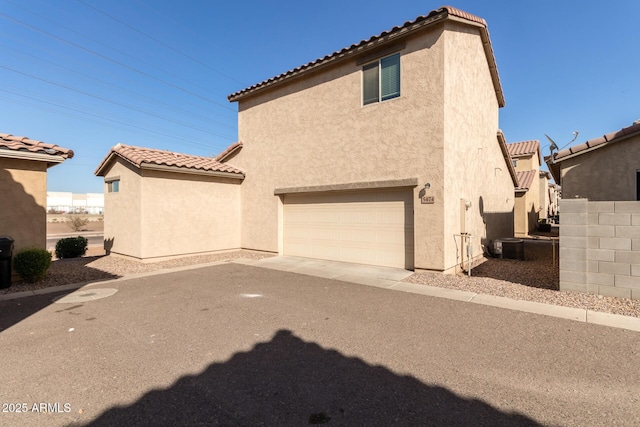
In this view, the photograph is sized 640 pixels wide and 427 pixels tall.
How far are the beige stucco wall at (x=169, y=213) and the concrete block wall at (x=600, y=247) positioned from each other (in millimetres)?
12205

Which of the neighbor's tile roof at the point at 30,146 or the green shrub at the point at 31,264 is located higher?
the neighbor's tile roof at the point at 30,146

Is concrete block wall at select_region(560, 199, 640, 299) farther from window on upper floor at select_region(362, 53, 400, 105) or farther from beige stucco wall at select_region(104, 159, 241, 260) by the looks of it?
beige stucco wall at select_region(104, 159, 241, 260)

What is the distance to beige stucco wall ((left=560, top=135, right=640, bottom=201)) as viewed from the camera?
9836mm

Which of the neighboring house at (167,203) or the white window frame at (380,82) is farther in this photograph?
the neighboring house at (167,203)

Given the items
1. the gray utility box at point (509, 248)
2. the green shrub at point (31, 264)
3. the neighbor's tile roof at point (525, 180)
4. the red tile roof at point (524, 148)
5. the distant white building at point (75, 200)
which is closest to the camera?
the green shrub at point (31, 264)

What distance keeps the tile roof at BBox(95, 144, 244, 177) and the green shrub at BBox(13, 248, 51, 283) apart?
406 centimetres

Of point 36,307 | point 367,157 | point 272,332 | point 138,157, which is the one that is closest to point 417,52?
point 367,157

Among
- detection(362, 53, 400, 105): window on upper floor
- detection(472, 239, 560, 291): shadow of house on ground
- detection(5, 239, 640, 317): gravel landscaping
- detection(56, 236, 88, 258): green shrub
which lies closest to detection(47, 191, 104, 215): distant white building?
detection(56, 236, 88, 258): green shrub

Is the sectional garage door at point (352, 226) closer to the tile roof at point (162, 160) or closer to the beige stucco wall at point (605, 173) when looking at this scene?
the tile roof at point (162, 160)

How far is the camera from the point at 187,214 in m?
12.8

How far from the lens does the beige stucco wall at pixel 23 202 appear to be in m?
8.55

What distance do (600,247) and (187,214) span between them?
1298 cm

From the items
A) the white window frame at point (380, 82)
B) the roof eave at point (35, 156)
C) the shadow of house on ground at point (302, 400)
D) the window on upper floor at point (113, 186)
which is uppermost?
the white window frame at point (380, 82)

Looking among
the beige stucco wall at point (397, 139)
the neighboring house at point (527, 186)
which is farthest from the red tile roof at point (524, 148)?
the beige stucco wall at point (397, 139)
